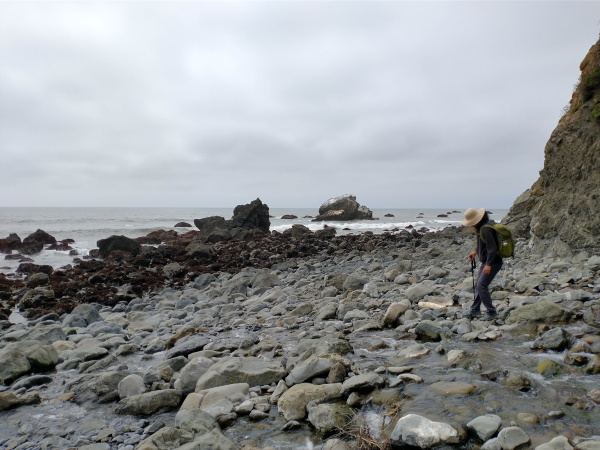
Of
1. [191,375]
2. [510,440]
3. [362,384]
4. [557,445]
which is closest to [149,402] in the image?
[191,375]

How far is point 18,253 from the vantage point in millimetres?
27234

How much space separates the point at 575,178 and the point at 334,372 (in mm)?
10256

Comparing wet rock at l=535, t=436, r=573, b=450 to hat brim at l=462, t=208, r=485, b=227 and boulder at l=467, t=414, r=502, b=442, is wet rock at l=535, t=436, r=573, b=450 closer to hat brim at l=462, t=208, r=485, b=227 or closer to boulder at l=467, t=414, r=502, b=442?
boulder at l=467, t=414, r=502, b=442

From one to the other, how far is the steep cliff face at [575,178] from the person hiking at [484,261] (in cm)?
490

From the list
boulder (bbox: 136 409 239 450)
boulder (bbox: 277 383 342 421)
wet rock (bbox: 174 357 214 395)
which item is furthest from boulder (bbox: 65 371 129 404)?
boulder (bbox: 277 383 342 421)

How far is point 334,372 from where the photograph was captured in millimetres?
4652

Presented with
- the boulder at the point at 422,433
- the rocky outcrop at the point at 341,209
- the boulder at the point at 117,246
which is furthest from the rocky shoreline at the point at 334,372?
the rocky outcrop at the point at 341,209

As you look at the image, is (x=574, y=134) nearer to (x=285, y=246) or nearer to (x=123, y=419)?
(x=123, y=419)

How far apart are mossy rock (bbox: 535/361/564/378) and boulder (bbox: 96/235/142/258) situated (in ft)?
74.0

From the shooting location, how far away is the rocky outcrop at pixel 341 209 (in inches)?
2352

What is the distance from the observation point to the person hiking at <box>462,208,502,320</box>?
658 cm

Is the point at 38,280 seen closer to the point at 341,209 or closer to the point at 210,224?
the point at 210,224

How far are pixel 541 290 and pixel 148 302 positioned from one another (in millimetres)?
10489

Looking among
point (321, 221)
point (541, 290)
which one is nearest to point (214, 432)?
point (541, 290)
